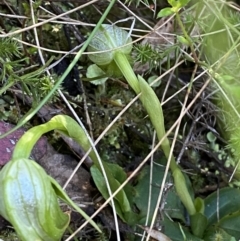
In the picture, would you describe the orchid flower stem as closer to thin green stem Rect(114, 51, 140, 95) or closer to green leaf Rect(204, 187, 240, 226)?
thin green stem Rect(114, 51, 140, 95)

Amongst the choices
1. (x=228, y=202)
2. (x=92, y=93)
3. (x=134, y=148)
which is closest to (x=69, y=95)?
(x=92, y=93)

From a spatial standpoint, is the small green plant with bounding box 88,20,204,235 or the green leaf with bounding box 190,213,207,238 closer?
the small green plant with bounding box 88,20,204,235

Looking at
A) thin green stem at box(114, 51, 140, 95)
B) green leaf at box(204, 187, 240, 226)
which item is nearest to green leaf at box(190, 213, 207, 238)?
green leaf at box(204, 187, 240, 226)

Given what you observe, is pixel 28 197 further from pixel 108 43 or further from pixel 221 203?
pixel 221 203

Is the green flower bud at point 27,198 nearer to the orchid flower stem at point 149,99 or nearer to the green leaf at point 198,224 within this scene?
the orchid flower stem at point 149,99

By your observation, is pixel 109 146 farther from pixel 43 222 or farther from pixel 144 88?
pixel 43 222

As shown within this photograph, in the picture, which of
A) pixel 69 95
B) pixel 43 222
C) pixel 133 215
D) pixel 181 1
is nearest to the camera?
pixel 43 222

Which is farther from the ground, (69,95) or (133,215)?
(69,95)
